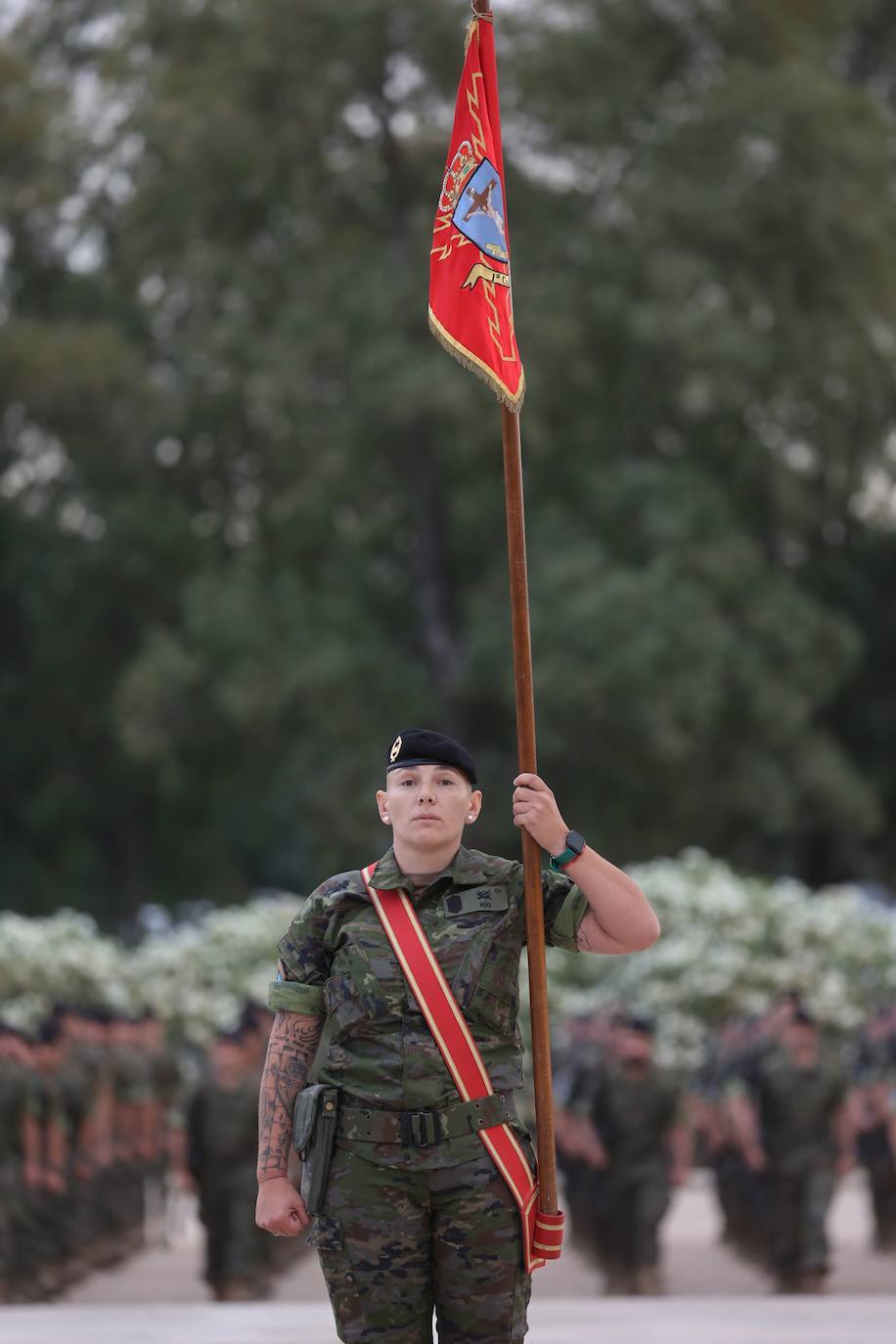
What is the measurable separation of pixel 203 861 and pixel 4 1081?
1190 inches

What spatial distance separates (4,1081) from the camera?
1345cm

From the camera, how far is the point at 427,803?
561 centimetres

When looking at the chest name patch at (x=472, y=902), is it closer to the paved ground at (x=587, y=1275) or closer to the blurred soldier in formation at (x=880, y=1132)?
the paved ground at (x=587, y=1275)

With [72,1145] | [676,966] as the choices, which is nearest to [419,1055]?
[72,1145]

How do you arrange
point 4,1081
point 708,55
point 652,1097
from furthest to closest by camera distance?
point 708,55
point 652,1097
point 4,1081

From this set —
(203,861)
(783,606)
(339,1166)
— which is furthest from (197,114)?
(339,1166)

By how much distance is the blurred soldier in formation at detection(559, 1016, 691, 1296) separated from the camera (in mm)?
14703

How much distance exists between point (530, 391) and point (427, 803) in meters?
28.1

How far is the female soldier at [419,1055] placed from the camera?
5.41 metres

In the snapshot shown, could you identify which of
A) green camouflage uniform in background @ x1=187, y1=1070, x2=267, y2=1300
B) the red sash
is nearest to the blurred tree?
green camouflage uniform in background @ x1=187, y1=1070, x2=267, y2=1300

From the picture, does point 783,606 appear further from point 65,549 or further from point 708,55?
point 65,549

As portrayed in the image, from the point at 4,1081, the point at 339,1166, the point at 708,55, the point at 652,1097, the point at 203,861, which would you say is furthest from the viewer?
the point at 203,861

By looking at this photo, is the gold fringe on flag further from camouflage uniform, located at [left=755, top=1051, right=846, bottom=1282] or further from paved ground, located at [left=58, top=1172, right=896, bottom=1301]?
paved ground, located at [left=58, top=1172, right=896, bottom=1301]

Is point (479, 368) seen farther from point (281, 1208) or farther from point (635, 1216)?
point (635, 1216)
